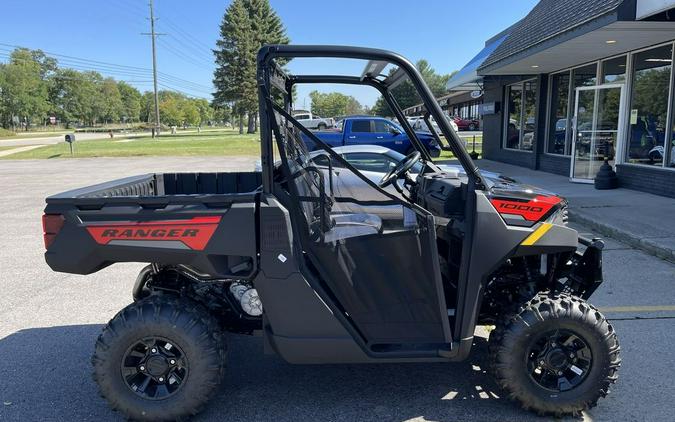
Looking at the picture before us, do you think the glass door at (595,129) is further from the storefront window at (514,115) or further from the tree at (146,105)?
the tree at (146,105)

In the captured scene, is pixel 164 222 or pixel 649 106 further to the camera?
pixel 649 106

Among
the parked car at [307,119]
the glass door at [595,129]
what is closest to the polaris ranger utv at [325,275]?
the parked car at [307,119]

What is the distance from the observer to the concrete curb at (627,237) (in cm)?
593

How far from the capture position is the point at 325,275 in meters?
2.72

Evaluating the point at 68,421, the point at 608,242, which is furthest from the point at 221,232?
the point at 608,242

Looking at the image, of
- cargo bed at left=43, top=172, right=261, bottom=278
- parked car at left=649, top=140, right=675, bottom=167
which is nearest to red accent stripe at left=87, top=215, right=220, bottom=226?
cargo bed at left=43, top=172, right=261, bottom=278

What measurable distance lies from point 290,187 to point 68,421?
1.82m

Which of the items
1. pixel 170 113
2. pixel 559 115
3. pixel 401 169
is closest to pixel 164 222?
pixel 401 169

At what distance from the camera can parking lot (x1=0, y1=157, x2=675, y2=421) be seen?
287cm

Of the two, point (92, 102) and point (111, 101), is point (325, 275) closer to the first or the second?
point (92, 102)

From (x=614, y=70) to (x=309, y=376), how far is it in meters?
11.4

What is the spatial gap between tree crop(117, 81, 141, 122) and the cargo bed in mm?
146196

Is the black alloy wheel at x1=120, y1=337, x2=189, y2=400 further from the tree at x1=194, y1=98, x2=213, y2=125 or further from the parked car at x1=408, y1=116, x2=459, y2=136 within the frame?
the tree at x1=194, y1=98, x2=213, y2=125

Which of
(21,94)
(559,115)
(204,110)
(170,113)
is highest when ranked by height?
(204,110)
